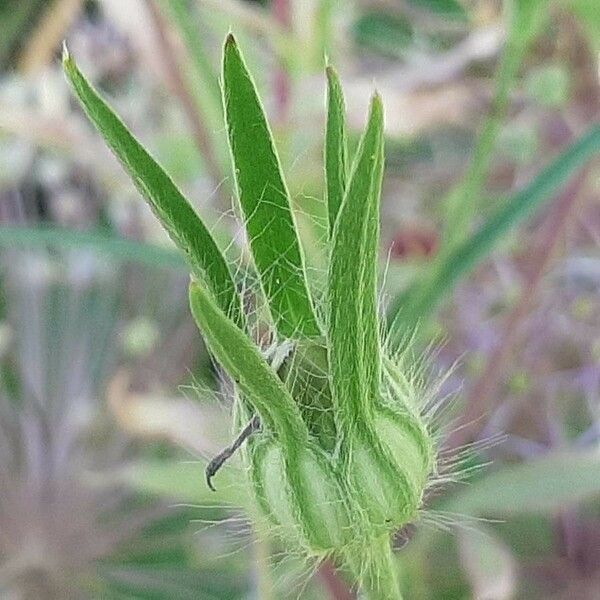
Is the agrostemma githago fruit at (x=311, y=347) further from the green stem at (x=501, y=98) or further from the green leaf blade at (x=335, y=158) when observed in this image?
the green stem at (x=501, y=98)

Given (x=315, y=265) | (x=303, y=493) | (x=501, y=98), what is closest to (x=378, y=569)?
(x=303, y=493)

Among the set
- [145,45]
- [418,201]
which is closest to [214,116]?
[145,45]

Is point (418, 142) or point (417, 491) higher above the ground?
point (418, 142)

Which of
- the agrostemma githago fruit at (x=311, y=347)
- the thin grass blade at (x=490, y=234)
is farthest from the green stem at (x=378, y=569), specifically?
the thin grass blade at (x=490, y=234)

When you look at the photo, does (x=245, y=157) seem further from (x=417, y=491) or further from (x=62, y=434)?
(x=62, y=434)

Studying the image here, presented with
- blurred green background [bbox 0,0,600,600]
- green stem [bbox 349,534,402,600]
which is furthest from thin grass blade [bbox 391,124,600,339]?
green stem [bbox 349,534,402,600]

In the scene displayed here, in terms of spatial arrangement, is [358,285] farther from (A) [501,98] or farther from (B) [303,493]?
(A) [501,98]
